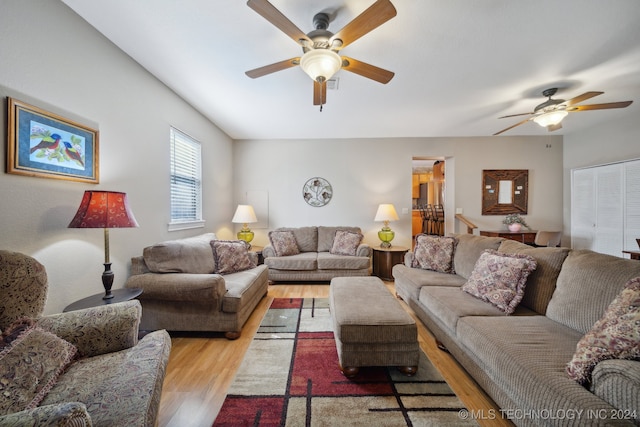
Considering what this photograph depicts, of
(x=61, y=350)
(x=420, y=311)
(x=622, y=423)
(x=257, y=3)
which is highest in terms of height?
(x=257, y=3)

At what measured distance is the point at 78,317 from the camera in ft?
4.14

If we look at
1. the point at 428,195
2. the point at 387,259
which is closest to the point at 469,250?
the point at 387,259

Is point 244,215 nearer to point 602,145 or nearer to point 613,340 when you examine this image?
point 613,340

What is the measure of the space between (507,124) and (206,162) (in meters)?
5.08

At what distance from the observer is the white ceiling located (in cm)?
173

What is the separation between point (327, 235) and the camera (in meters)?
4.53

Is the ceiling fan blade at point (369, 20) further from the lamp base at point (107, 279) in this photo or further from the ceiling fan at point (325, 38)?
the lamp base at point (107, 279)

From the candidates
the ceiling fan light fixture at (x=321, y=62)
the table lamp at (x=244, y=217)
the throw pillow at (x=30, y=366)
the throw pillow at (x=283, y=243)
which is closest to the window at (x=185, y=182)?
the table lamp at (x=244, y=217)

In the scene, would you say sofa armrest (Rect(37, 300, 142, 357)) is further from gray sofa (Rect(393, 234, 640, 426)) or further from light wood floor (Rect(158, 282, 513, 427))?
gray sofa (Rect(393, 234, 640, 426))

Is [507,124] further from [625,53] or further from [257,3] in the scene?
[257,3]

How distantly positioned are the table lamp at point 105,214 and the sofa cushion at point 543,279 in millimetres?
3057

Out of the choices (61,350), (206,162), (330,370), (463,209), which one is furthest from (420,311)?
(206,162)

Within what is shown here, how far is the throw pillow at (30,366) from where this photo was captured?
2.86ft

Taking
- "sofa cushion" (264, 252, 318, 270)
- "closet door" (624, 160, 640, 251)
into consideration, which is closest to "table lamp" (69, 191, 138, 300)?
"sofa cushion" (264, 252, 318, 270)
